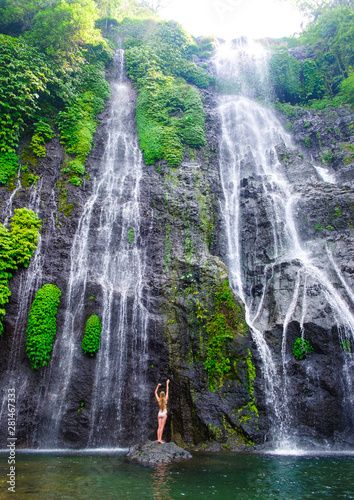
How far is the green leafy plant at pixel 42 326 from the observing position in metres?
10.5

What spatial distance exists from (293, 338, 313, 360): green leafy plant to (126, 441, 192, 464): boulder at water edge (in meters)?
5.67

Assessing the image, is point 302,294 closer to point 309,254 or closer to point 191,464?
point 309,254

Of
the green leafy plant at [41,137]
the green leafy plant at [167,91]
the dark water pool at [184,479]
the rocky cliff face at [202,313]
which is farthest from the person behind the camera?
the green leafy plant at [167,91]

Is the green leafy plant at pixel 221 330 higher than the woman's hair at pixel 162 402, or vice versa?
the green leafy plant at pixel 221 330

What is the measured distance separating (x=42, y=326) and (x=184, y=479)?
7.53 m

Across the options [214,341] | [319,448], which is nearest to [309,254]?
[214,341]

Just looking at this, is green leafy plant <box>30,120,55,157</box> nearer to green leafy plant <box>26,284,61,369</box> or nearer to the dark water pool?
green leafy plant <box>26,284,61,369</box>

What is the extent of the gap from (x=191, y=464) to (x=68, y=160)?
47.5 feet

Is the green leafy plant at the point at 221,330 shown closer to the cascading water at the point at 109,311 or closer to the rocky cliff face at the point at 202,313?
the rocky cliff face at the point at 202,313

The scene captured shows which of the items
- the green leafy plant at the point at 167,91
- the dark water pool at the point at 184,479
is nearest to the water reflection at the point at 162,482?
the dark water pool at the point at 184,479

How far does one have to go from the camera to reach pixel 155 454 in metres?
7.12

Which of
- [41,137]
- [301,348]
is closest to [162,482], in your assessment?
[301,348]

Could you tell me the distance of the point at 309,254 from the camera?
14352mm

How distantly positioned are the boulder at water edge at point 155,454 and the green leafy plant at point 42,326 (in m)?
4.78
